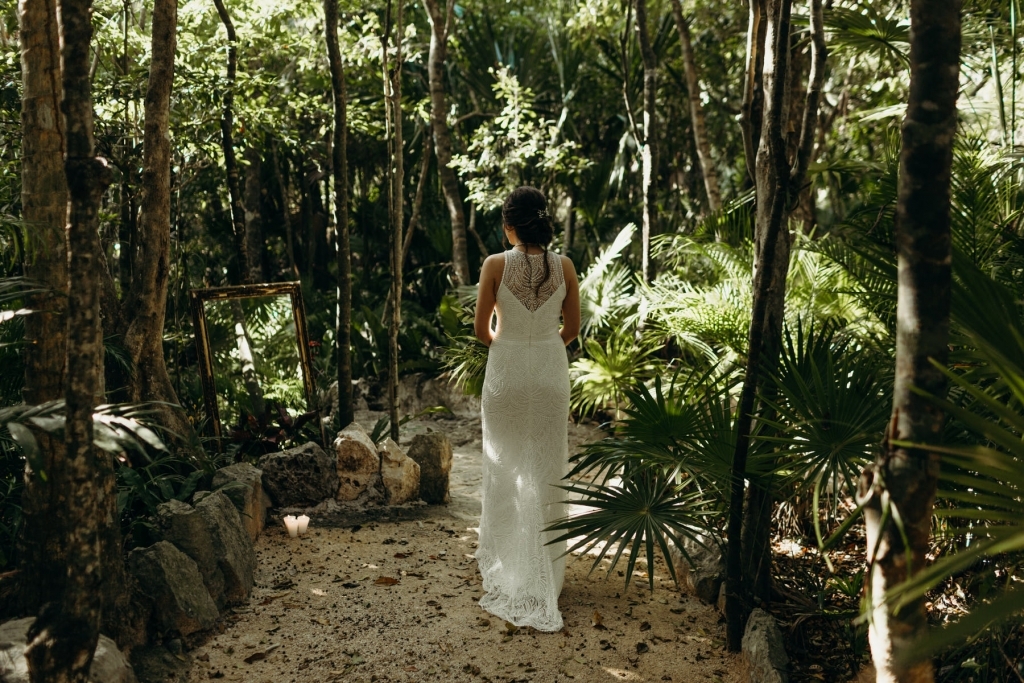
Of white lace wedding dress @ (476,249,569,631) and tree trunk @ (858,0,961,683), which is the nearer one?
tree trunk @ (858,0,961,683)

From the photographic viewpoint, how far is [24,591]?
3449 millimetres

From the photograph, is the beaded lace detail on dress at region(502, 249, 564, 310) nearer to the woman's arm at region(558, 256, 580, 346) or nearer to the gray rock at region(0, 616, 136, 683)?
the woman's arm at region(558, 256, 580, 346)

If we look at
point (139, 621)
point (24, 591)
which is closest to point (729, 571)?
point (139, 621)

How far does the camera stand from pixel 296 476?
558 cm

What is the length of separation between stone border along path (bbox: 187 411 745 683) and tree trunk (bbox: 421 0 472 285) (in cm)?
430

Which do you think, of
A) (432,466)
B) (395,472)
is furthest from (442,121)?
(395,472)

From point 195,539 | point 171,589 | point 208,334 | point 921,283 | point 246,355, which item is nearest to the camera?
point 921,283

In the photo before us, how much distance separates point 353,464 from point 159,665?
7.50ft

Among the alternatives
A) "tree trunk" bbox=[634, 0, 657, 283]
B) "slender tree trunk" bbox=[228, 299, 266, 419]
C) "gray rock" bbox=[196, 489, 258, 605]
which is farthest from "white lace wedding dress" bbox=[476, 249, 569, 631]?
"tree trunk" bbox=[634, 0, 657, 283]

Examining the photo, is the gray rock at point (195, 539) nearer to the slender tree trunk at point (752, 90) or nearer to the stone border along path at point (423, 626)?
the stone border along path at point (423, 626)

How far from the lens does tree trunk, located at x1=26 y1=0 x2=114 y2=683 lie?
2371 millimetres

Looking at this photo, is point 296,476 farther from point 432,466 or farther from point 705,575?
point 705,575

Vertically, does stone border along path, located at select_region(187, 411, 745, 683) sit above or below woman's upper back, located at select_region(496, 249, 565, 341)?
below

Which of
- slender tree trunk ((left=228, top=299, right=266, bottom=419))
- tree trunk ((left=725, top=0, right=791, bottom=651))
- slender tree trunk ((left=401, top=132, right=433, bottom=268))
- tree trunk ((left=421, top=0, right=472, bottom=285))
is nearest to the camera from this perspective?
tree trunk ((left=725, top=0, right=791, bottom=651))
